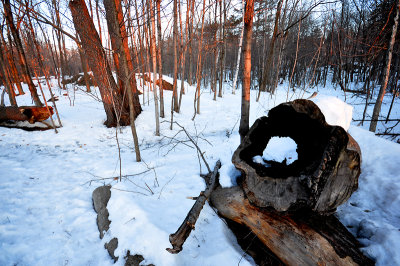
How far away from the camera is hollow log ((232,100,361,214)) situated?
4.27 feet

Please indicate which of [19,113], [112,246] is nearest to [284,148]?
[112,246]

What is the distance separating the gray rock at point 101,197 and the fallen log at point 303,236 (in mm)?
1936

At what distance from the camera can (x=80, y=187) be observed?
9.73 feet

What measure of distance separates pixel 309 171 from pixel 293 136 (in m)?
0.72

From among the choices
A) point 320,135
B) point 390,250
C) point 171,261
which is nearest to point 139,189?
point 171,261

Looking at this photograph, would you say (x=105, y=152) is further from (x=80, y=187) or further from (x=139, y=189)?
(x=139, y=189)

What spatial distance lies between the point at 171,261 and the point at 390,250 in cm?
180

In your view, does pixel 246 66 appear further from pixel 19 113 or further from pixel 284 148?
pixel 19 113

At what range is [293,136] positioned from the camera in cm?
201

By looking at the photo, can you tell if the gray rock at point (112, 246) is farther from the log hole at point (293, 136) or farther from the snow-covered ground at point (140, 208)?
the log hole at point (293, 136)

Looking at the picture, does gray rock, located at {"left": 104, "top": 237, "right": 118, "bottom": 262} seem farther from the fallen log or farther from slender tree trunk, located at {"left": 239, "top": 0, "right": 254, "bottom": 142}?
slender tree trunk, located at {"left": 239, "top": 0, "right": 254, "bottom": 142}

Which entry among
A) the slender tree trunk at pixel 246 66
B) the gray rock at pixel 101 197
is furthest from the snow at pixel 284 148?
the gray rock at pixel 101 197

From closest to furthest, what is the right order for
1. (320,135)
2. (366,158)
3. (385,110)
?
1. (320,135)
2. (366,158)
3. (385,110)

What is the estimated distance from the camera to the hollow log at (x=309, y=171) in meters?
1.30
